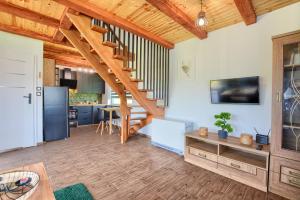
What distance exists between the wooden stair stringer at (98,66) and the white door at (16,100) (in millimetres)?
1146

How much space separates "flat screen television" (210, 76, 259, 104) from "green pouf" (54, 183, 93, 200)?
8.21 feet

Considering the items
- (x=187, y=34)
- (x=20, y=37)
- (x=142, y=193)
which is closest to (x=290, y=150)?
(x=142, y=193)

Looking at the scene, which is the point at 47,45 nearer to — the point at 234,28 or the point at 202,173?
the point at 234,28

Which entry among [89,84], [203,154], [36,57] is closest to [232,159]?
[203,154]

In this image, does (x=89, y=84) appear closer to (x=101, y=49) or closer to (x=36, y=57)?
(x=36, y=57)

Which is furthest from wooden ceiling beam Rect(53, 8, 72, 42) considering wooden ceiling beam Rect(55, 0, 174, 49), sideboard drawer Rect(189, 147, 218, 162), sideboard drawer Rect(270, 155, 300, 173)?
sideboard drawer Rect(270, 155, 300, 173)

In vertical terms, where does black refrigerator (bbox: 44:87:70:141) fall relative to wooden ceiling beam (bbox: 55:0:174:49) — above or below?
below

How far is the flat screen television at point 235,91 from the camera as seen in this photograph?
2416 mm

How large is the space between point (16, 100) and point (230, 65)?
4343 millimetres

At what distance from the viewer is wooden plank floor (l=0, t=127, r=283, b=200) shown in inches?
73.5

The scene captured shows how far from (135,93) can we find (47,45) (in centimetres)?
301

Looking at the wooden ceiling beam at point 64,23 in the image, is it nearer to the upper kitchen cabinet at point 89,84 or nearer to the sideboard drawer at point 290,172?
the upper kitchen cabinet at point 89,84

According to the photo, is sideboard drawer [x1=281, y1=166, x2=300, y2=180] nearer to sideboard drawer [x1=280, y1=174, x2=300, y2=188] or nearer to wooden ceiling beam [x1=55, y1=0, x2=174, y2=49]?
sideboard drawer [x1=280, y1=174, x2=300, y2=188]

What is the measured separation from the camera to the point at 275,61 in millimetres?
1832
